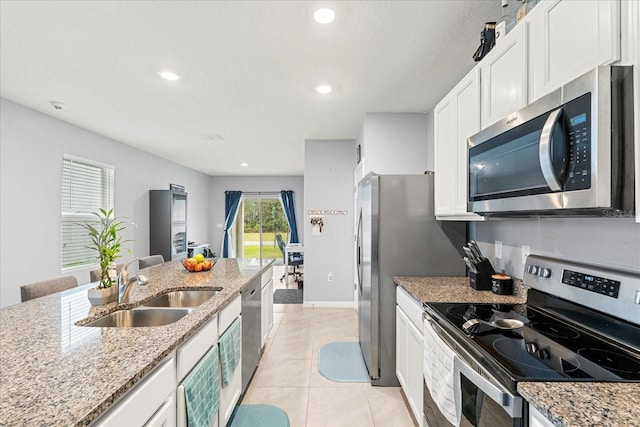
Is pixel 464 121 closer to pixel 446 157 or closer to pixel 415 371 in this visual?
pixel 446 157

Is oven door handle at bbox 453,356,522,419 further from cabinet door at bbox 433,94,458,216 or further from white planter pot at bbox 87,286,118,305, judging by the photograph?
white planter pot at bbox 87,286,118,305

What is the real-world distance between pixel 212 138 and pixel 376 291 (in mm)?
3455

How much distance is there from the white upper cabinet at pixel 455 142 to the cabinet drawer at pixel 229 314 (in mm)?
1583

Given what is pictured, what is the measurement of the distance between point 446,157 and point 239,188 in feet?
24.4

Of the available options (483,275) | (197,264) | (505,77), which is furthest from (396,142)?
(197,264)

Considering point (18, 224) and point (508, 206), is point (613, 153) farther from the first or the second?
point (18, 224)

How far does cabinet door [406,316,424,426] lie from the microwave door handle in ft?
3.65

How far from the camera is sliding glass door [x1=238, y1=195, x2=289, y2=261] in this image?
9.05 m

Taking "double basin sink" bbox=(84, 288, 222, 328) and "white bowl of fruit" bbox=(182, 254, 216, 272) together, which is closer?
"double basin sink" bbox=(84, 288, 222, 328)

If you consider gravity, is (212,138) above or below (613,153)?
above

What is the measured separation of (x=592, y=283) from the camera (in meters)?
1.29

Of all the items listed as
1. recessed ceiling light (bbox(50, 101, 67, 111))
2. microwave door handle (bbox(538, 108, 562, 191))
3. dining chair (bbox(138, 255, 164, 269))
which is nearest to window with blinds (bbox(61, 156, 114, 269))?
recessed ceiling light (bbox(50, 101, 67, 111))

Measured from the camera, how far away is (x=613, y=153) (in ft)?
3.11

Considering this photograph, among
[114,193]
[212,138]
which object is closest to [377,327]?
[212,138]
